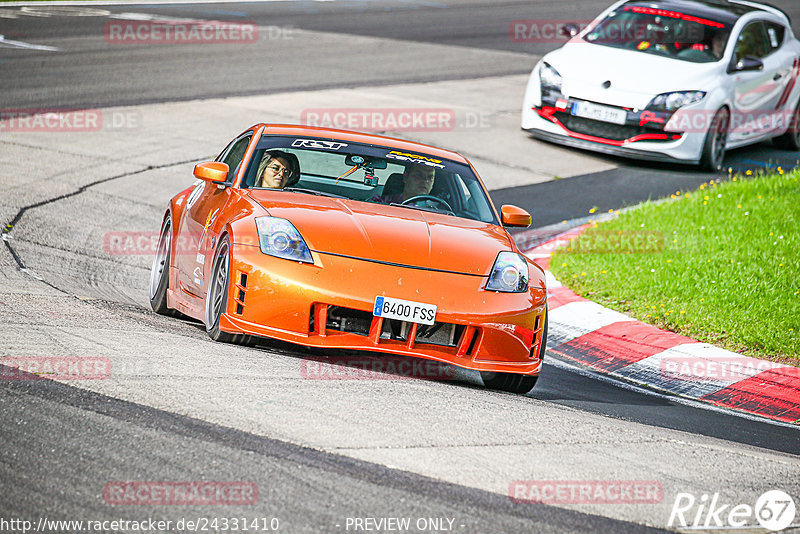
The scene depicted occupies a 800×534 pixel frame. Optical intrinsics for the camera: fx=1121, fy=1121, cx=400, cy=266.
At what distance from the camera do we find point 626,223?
11383 millimetres

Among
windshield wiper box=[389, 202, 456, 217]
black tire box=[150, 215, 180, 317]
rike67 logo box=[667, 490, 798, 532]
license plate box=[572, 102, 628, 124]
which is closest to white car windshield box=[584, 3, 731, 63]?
license plate box=[572, 102, 628, 124]

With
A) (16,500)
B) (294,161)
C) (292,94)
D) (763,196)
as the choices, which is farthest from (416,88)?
(16,500)

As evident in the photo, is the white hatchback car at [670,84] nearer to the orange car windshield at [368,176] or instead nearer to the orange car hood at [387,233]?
the orange car windshield at [368,176]

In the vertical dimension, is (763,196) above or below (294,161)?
below

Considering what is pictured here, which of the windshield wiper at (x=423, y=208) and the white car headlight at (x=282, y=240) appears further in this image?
the windshield wiper at (x=423, y=208)

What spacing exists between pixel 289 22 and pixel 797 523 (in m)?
22.5

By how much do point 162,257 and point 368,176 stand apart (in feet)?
5.46

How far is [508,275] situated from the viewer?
6582 mm

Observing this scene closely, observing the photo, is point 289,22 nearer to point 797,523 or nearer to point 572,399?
point 572,399

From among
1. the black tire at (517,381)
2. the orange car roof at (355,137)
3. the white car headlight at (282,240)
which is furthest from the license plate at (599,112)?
the white car headlight at (282,240)

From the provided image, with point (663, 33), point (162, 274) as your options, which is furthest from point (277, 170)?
point (663, 33)

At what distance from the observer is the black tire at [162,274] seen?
7.73m

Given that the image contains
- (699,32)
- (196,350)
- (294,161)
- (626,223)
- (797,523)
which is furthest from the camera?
(699,32)

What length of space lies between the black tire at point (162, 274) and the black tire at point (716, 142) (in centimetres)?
827
